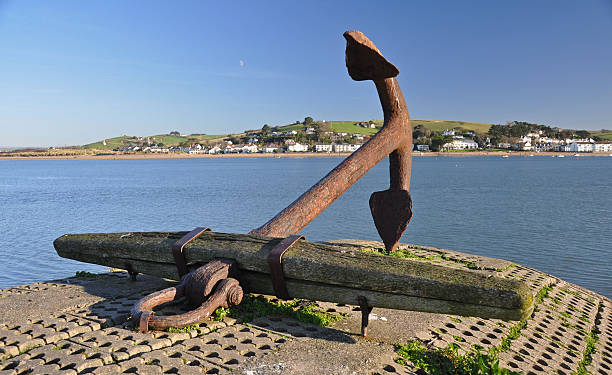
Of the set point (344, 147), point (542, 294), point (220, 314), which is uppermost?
point (344, 147)

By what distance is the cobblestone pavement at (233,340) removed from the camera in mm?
3660

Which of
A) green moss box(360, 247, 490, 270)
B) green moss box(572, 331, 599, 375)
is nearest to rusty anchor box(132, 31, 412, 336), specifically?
green moss box(360, 247, 490, 270)

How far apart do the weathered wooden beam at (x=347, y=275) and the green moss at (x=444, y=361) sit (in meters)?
0.50

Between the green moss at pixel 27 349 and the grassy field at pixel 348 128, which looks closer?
the green moss at pixel 27 349

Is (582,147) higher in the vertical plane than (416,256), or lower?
lower

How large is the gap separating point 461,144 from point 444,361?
161m

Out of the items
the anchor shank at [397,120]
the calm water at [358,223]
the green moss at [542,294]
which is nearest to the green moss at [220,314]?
the anchor shank at [397,120]

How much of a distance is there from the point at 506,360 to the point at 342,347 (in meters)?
1.85

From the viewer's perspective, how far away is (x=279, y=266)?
433cm

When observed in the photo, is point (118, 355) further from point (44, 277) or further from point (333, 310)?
point (44, 277)

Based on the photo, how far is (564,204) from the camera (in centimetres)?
3016

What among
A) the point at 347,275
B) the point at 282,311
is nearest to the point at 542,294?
the point at 282,311

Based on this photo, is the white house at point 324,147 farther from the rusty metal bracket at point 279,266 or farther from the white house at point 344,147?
the rusty metal bracket at point 279,266

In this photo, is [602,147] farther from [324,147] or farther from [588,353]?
[588,353]
